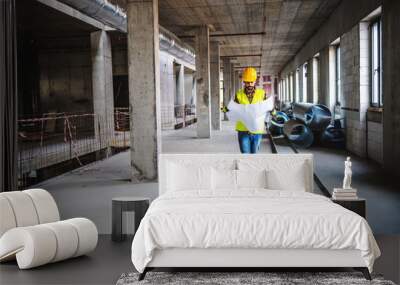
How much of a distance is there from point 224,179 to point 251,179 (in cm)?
24

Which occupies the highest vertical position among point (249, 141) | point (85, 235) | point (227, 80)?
point (227, 80)

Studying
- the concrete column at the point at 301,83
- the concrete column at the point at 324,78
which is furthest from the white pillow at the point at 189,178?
the concrete column at the point at 301,83

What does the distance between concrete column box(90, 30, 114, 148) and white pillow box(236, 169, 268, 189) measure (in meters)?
13.0

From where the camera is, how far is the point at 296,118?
658 inches

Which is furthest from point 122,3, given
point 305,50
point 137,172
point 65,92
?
point 305,50

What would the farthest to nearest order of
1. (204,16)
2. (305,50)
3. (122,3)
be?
(305,50) < (204,16) < (122,3)

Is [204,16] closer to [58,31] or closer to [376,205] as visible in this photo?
[58,31]

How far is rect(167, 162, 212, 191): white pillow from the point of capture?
5234 mm

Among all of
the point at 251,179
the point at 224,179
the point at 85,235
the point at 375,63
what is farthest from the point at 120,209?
the point at 375,63

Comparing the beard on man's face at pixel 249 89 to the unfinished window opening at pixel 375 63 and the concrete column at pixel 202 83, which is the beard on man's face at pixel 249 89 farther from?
the concrete column at pixel 202 83

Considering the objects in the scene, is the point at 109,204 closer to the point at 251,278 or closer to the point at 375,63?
the point at 251,278

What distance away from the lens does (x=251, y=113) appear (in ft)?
22.9

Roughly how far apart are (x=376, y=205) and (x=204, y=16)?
10.5 m

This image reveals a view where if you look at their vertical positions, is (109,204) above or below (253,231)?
below
